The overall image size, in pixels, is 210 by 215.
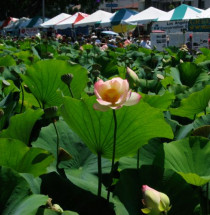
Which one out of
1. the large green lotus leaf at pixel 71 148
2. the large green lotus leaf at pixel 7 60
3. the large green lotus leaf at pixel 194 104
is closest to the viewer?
the large green lotus leaf at pixel 71 148

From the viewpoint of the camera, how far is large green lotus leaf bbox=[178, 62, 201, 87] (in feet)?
4.61

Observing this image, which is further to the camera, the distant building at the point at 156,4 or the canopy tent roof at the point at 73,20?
the distant building at the point at 156,4

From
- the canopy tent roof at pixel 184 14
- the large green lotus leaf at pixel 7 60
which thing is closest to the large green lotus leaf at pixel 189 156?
the large green lotus leaf at pixel 7 60

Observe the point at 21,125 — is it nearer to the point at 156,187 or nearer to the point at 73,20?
the point at 156,187

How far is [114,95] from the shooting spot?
1.75 ft

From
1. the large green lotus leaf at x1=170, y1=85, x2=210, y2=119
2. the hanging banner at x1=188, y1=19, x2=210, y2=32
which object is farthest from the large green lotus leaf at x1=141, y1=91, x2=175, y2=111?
the hanging banner at x1=188, y1=19, x2=210, y2=32

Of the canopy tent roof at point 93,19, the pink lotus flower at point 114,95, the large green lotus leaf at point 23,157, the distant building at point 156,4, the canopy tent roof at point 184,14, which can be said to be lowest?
the distant building at point 156,4

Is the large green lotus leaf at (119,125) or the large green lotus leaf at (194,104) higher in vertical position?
the large green lotus leaf at (119,125)

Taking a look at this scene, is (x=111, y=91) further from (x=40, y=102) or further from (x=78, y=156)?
(x=40, y=102)

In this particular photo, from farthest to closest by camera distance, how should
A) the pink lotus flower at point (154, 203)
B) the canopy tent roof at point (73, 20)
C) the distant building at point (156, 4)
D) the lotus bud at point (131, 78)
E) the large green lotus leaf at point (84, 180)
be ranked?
the distant building at point (156, 4), the canopy tent roof at point (73, 20), the lotus bud at point (131, 78), the large green lotus leaf at point (84, 180), the pink lotus flower at point (154, 203)

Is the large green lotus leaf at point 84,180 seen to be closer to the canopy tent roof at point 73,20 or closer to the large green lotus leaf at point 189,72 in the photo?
the large green lotus leaf at point 189,72

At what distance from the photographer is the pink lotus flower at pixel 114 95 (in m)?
0.52

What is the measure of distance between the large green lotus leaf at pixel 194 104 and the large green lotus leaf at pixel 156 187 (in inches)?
14.3

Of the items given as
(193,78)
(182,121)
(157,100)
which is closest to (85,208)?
(157,100)
